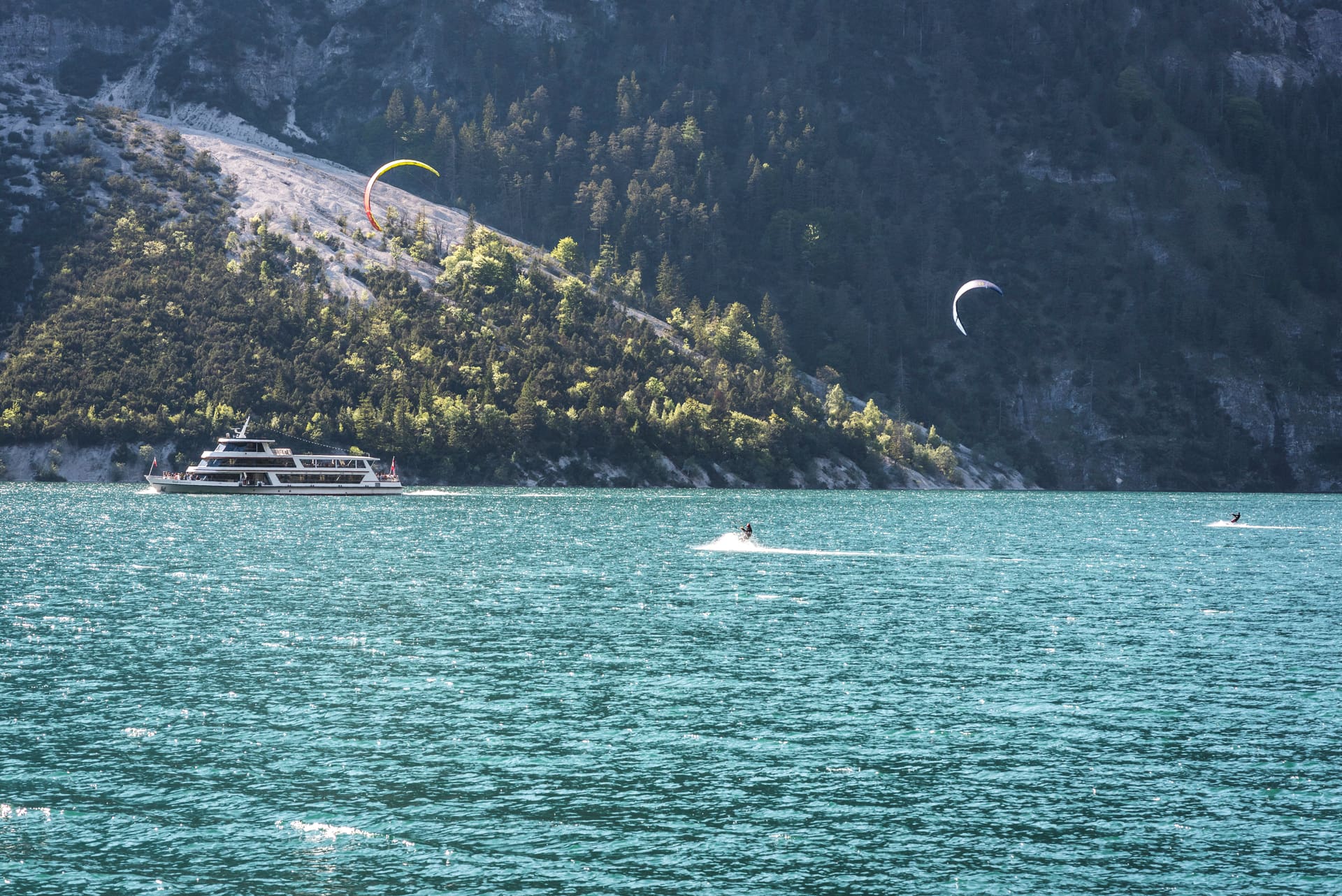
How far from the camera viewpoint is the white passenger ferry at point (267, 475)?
181 metres

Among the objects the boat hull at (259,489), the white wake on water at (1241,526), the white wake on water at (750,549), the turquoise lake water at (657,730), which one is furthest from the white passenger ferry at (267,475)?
the white wake on water at (1241,526)

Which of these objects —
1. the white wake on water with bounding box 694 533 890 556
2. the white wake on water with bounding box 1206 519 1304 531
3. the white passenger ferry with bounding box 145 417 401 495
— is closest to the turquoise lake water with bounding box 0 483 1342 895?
the white wake on water with bounding box 694 533 890 556

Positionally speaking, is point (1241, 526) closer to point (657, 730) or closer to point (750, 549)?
point (750, 549)

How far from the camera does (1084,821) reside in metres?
32.0

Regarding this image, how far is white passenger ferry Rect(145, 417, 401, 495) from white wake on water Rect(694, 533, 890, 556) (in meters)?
90.4

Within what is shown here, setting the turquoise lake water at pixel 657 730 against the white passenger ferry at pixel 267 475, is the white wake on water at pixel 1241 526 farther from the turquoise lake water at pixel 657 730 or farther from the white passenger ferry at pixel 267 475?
the white passenger ferry at pixel 267 475

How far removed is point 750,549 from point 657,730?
67.7m

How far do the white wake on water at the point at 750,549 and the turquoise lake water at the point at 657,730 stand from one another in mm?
16296

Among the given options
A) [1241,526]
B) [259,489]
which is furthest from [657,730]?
[259,489]

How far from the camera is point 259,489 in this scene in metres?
186

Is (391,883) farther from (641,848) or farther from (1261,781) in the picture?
(1261,781)

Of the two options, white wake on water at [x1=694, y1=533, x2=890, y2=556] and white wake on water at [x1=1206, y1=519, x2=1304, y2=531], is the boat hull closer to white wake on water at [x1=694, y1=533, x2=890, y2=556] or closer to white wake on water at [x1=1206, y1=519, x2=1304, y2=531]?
white wake on water at [x1=694, y1=533, x2=890, y2=556]

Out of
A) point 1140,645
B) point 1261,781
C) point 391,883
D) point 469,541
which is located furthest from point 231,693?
point 469,541

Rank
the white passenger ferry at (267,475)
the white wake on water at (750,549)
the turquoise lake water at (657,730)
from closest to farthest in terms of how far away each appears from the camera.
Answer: the turquoise lake water at (657,730) → the white wake on water at (750,549) → the white passenger ferry at (267,475)
